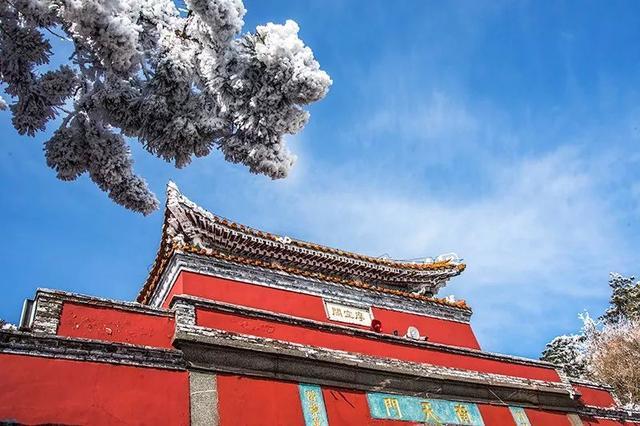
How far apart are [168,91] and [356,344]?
664cm

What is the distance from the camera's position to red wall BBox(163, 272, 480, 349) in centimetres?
1007

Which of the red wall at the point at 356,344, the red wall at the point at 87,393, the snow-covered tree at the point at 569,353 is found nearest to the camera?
the red wall at the point at 87,393

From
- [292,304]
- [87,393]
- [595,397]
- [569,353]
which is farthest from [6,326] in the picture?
[569,353]

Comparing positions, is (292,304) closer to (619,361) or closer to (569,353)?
(619,361)

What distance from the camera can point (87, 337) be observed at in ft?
22.6

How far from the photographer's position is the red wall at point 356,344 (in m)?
8.55

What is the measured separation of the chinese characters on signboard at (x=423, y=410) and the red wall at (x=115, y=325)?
3.65 metres

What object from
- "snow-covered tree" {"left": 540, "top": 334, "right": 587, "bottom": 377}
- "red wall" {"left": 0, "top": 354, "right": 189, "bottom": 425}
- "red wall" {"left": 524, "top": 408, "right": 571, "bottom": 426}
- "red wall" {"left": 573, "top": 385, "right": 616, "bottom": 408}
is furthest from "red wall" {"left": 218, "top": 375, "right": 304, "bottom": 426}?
"snow-covered tree" {"left": 540, "top": 334, "right": 587, "bottom": 377}

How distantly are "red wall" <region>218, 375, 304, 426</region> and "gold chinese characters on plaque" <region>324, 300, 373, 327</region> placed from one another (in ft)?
11.4

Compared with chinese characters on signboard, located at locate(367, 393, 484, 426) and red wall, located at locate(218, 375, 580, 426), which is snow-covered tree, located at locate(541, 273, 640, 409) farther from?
red wall, located at locate(218, 375, 580, 426)

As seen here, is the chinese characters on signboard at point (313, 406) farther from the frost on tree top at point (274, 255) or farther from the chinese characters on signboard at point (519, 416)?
the chinese characters on signboard at point (519, 416)

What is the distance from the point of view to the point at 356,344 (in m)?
9.91

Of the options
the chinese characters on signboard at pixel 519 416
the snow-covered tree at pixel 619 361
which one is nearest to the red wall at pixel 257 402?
the chinese characters on signboard at pixel 519 416

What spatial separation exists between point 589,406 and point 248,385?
8.94m
